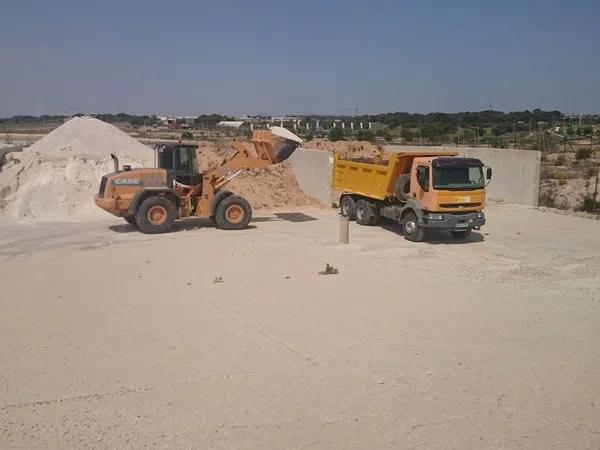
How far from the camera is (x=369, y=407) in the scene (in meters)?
6.32

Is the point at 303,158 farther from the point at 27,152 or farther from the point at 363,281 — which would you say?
the point at 363,281

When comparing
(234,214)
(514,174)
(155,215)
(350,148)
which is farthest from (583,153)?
(155,215)

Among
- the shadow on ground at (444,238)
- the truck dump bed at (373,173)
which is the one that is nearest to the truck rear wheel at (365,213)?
the truck dump bed at (373,173)

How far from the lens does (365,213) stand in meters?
19.3

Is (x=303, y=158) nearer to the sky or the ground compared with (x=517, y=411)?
nearer to the sky

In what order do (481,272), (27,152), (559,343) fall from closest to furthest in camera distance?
(559,343)
(481,272)
(27,152)

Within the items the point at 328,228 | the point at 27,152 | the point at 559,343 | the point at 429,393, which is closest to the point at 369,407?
the point at 429,393

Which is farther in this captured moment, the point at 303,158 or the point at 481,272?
the point at 303,158

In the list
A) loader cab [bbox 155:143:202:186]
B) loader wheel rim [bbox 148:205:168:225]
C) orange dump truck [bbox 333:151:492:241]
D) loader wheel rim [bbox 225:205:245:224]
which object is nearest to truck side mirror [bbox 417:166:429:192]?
orange dump truck [bbox 333:151:492:241]

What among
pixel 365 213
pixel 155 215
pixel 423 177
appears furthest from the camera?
pixel 365 213

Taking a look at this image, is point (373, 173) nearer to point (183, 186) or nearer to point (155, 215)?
point (183, 186)

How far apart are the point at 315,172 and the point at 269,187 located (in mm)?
1959

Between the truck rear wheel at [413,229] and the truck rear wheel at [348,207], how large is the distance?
3174 mm

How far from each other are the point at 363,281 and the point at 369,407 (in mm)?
5805
